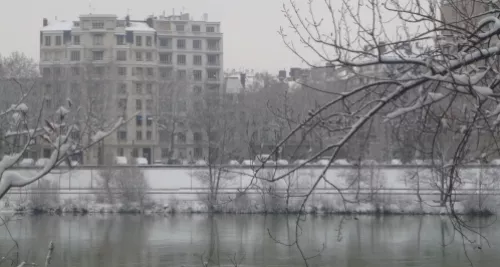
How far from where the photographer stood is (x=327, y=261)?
17828mm

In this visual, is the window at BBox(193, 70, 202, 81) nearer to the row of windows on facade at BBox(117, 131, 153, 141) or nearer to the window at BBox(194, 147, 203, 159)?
the row of windows on facade at BBox(117, 131, 153, 141)

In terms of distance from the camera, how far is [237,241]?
2081cm

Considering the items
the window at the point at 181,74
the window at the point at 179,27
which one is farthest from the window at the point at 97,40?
the window at the point at 179,27

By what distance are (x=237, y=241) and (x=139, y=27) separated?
1192 inches

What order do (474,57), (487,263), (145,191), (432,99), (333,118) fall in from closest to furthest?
(474,57) → (432,99) → (333,118) → (487,263) → (145,191)

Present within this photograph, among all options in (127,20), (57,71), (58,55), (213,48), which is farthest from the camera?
(213,48)

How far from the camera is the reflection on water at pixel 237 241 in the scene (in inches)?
707

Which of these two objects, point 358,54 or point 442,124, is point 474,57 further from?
point 442,124

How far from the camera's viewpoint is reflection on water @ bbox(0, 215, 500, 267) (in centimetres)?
1797

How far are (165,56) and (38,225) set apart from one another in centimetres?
2669

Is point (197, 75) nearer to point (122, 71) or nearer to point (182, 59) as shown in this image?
point (182, 59)

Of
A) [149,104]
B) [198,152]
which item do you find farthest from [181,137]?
[198,152]

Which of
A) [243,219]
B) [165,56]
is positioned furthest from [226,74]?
[243,219]

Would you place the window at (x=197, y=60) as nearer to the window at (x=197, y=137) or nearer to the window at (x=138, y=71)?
the window at (x=138, y=71)
